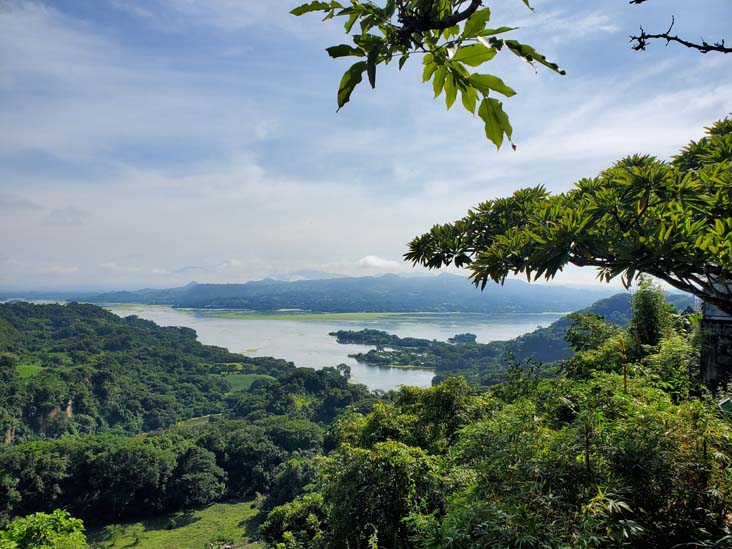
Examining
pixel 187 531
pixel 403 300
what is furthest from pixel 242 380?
pixel 403 300

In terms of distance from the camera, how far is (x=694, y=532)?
154cm

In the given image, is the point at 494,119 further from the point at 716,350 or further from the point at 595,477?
the point at 716,350

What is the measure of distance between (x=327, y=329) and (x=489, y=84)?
79510mm

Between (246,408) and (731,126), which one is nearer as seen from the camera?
(731,126)

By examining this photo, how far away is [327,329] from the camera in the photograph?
259ft

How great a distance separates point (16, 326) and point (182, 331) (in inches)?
929

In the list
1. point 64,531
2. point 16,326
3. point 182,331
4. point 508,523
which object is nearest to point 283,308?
point 182,331

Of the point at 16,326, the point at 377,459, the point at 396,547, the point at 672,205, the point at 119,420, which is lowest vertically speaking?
the point at 119,420

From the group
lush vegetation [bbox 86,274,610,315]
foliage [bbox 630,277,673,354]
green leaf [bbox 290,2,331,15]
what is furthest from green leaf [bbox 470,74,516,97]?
lush vegetation [bbox 86,274,610,315]

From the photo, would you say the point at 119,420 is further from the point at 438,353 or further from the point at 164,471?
the point at 438,353

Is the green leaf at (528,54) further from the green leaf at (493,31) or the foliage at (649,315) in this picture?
the foliage at (649,315)

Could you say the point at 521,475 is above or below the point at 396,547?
above

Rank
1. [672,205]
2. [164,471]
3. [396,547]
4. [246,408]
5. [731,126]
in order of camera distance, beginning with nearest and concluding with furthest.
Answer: [672,205], [731,126], [396,547], [164,471], [246,408]

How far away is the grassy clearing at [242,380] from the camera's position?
47.4 metres
